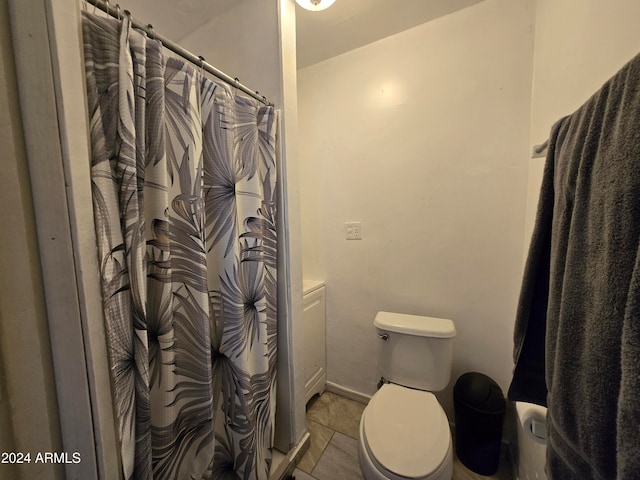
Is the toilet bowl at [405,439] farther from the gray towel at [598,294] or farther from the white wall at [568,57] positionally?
the gray towel at [598,294]

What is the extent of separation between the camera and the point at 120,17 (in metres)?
0.60

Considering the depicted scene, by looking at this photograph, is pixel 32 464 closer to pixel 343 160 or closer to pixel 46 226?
pixel 46 226

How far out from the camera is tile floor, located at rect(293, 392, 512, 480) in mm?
1122

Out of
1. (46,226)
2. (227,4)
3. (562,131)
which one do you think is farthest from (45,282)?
(227,4)

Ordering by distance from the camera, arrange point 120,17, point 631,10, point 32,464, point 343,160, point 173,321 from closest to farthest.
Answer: point 32,464 < point 631,10 < point 120,17 < point 173,321 < point 343,160

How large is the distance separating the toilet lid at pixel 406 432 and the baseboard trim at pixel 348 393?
0.54 metres

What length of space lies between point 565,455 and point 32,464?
3.02ft

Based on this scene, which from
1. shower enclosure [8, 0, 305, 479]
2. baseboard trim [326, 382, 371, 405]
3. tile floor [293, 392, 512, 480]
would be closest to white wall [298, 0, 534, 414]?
baseboard trim [326, 382, 371, 405]

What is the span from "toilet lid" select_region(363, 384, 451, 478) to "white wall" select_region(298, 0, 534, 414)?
426 millimetres

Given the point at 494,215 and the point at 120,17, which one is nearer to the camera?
the point at 120,17

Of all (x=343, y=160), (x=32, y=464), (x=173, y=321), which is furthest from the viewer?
(x=343, y=160)

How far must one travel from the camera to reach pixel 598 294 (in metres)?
0.35

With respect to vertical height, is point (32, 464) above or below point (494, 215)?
below

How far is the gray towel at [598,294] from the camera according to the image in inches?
11.0
